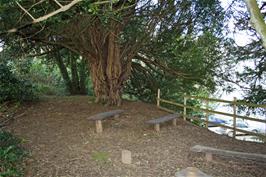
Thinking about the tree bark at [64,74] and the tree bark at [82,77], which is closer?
the tree bark at [64,74]

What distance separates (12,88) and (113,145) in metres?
5.07

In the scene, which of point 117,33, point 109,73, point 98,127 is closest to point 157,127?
point 98,127

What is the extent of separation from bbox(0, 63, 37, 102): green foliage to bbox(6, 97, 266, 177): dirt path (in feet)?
2.61

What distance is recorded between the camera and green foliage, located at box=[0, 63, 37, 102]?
32.4 ft

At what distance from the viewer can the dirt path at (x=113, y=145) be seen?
5.35 metres

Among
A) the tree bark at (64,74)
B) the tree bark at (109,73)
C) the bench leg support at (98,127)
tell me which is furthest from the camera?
the tree bark at (64,74)

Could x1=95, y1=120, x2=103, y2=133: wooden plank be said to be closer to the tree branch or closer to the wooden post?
the wooden post

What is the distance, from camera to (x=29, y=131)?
7.42m

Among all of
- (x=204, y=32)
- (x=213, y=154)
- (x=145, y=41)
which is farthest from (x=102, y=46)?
(x=213, y=154)

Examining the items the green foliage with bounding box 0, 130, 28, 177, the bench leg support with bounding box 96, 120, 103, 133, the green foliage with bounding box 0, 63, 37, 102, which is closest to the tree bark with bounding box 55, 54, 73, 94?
the green foliage with bounding box 0, 63, 37, 102

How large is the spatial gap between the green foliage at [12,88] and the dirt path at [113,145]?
795mm

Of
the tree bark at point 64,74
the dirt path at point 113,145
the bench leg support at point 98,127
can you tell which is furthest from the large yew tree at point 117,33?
the tree bark at point 64,74

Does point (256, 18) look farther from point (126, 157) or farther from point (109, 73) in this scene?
point (109, 73)

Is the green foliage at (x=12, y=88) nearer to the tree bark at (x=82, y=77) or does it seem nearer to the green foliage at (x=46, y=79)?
the green foliage at (x=46, y=79)
